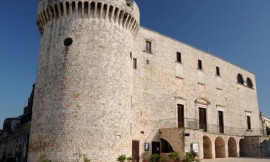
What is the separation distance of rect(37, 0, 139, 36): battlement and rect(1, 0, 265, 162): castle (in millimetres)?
60

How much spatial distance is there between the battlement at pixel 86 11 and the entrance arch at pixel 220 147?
47.1 feet

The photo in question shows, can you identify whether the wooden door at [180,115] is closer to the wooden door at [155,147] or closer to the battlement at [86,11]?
the wooden door at [155,147]

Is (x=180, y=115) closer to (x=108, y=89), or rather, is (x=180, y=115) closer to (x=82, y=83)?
(x=108, y=89)

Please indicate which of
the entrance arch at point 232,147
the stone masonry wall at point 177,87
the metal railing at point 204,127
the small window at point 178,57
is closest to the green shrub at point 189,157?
the metal railing at point 204,127

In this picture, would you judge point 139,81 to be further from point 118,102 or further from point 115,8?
point 115,8

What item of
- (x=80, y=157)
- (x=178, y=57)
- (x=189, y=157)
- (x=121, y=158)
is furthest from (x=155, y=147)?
(x=178, y=57)

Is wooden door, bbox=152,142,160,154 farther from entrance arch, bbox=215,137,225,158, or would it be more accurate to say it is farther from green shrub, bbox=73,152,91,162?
entrance arch, bbox=215,137,225,158

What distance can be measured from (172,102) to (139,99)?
12.1 feet

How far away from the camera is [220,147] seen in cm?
2559

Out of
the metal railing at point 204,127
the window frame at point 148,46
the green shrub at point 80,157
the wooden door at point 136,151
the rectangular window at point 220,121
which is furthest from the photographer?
the rectangular window at point 220,121

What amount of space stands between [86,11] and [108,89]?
201 inches

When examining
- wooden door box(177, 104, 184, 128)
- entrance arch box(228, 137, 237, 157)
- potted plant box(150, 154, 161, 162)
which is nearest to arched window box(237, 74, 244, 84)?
entrance arch box(228, 137, 237, 157)

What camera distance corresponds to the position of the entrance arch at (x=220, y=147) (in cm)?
2522

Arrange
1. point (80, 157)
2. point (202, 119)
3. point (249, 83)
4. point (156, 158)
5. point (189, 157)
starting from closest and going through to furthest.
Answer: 1. point (80, 157)
2. point (189, 157)
3. point (156, 158)
4. point (202, 119)
5. point (249, 83)
